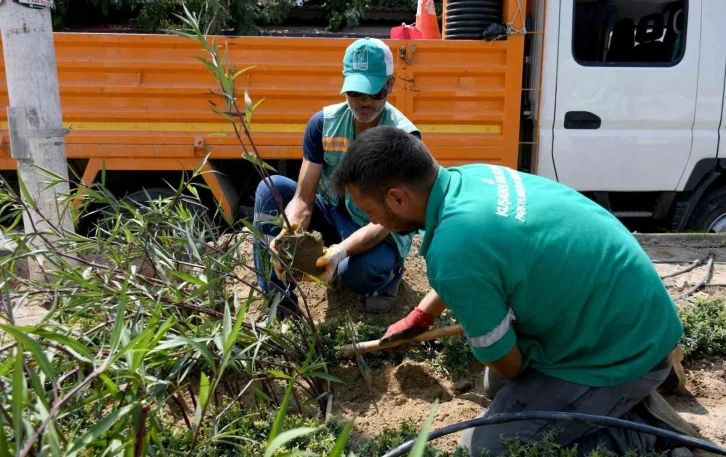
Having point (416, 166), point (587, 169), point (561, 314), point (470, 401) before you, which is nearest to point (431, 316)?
point (470, 401)

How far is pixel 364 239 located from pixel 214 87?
6.47 feet

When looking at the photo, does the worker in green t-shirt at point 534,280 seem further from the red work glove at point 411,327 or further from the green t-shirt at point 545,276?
the red work glove at point 411,327

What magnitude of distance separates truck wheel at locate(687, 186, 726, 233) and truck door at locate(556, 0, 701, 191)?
41 cm

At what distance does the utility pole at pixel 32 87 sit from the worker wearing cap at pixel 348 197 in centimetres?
133

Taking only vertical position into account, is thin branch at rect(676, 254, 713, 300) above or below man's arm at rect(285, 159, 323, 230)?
below

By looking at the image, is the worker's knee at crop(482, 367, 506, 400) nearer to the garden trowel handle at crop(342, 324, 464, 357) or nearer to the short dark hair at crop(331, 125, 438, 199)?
the garden trowel handle at crop(342, 324, 464, 357)

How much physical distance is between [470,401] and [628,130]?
2.76m

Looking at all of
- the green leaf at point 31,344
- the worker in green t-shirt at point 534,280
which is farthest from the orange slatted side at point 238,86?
the green leaf at point 31,344

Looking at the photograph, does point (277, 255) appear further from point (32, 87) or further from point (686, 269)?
point (686, 269)

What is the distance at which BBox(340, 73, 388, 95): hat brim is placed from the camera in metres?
2.97

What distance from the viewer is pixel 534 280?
6.21 ft

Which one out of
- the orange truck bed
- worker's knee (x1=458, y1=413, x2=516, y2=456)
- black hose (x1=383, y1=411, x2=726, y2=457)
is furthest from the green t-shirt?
the orange truck bed

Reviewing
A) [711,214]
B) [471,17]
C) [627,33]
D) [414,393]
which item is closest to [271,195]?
[414,393]

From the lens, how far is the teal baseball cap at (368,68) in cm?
299
